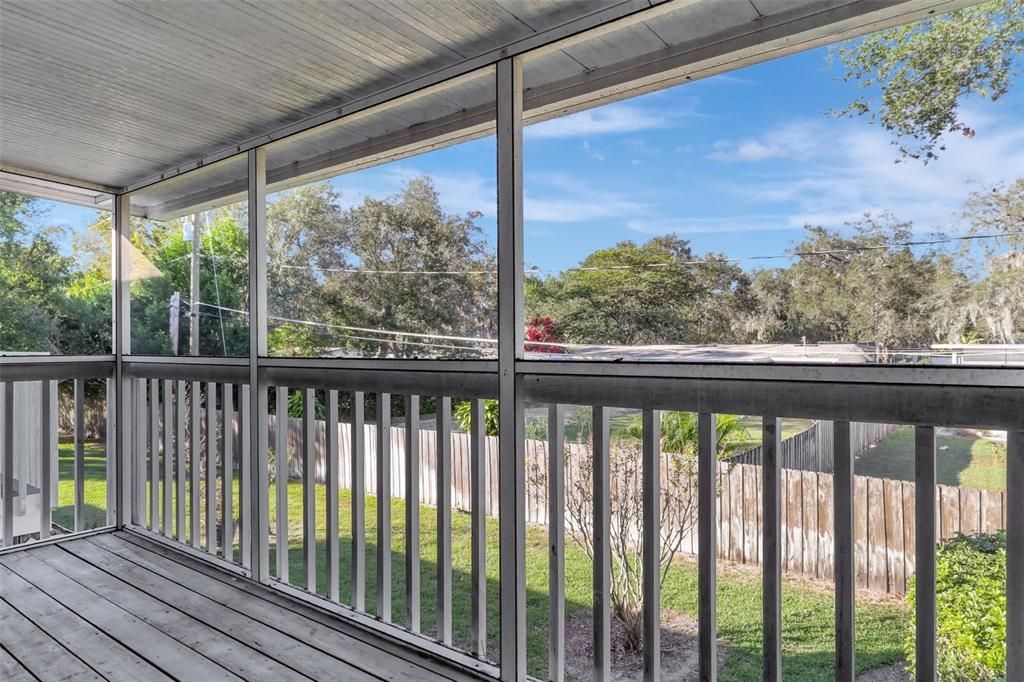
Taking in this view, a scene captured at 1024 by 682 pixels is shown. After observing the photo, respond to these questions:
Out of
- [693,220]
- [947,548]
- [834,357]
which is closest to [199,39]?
[693,220]

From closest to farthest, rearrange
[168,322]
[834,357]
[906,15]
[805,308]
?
1. [906,15]
2. [834,357]
3. [805,308]
4. [168,322]

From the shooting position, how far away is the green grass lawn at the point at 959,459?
92.2 inches

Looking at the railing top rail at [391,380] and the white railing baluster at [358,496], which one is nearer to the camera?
the railing top rail at [391,380]

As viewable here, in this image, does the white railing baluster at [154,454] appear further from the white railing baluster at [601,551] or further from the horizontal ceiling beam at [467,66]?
the white railing baluster at [601,551]

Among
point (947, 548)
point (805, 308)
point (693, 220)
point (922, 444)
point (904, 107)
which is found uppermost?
point (904, 107)

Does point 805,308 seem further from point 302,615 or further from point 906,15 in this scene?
point 302,615

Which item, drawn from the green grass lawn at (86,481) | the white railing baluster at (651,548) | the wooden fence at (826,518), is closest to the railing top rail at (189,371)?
the wooden fence at (826,518)

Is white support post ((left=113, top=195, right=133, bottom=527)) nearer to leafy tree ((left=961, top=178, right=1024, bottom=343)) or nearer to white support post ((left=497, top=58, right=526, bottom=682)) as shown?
white support post ((left=497, top=58, right=526, bottom=682))

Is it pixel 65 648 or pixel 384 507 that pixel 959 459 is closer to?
pixel 384 507

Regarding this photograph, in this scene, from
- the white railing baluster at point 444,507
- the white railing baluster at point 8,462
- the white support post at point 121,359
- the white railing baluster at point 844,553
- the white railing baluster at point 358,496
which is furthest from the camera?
the white support post at point 121,359

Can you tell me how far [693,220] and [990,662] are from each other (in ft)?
6.54

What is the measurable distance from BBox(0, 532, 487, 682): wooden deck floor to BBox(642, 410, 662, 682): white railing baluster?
692 mm

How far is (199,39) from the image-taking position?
6.89 feet

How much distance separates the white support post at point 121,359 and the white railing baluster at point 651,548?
3646 mm
